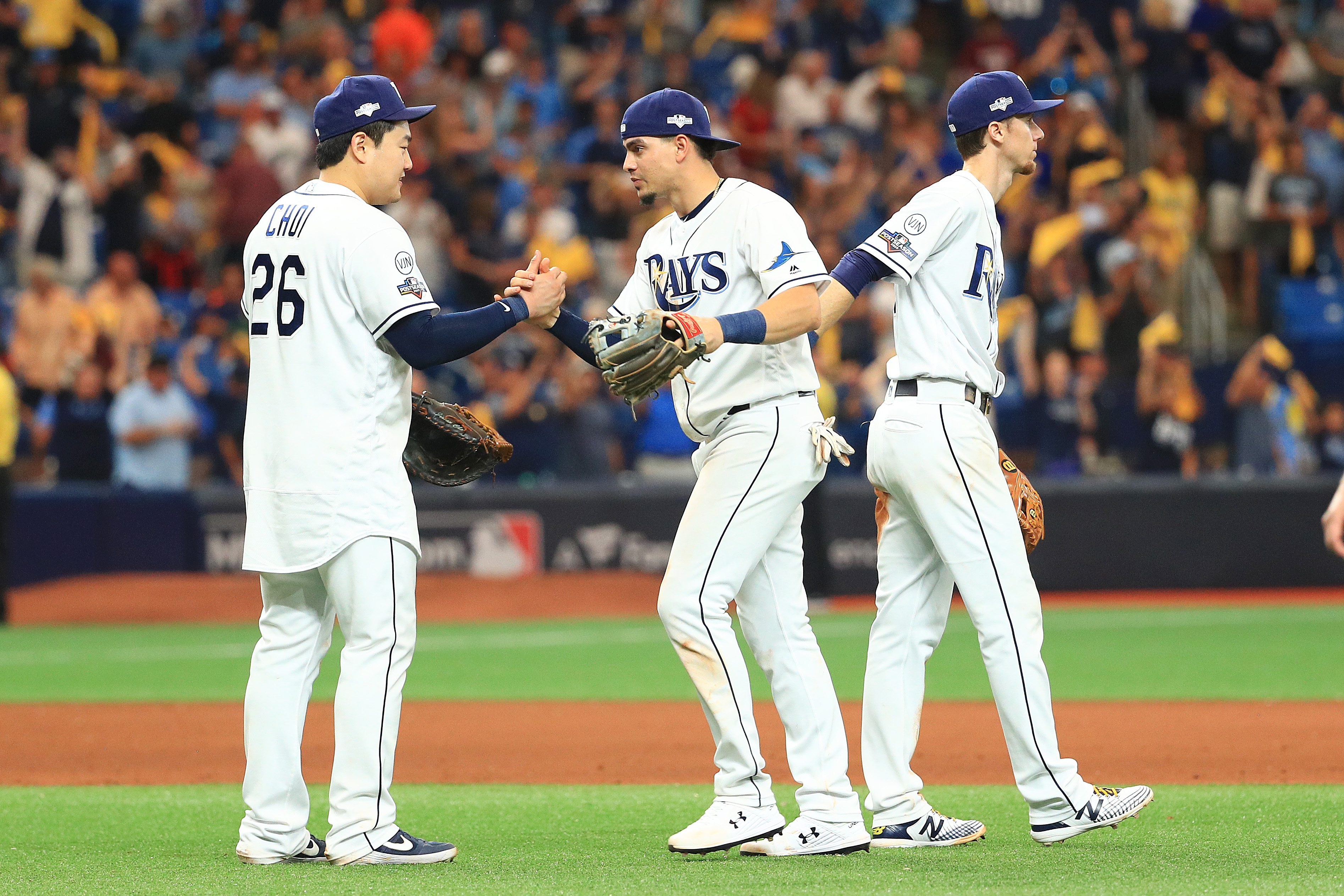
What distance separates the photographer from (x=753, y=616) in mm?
Answer: 5207

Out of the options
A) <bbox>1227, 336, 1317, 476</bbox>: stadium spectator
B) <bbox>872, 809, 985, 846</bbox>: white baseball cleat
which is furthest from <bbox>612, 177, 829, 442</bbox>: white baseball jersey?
<bbox>1227, 336, 1317, 476</bbox>: stadium spectator

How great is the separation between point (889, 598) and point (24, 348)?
39.9 ft

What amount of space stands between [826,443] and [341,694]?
166cm

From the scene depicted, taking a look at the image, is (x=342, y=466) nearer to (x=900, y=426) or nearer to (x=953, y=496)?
(x=900, y=426)

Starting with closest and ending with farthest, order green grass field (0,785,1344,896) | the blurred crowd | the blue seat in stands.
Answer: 1. green grass field (0,785,1344,896)
2. the blurred crowd
3. the blue seat in stands

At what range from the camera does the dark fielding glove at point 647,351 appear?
4750 mm

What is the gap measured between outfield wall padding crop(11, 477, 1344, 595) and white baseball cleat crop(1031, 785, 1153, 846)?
367 inches

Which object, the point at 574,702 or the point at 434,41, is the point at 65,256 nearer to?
the point at 434,41

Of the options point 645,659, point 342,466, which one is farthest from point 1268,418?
point 342,466

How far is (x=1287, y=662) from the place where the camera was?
34.7ft

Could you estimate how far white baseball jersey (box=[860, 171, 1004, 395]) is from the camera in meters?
5.06

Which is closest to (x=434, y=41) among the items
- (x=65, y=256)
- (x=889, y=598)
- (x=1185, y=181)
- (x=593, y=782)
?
Answer: (x=65, y=256)

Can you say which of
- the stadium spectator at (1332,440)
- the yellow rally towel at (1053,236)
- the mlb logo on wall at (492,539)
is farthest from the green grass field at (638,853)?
the yellow rally towel at (1053,236)

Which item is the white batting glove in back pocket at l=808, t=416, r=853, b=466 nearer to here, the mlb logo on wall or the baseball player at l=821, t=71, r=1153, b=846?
the baseball player at l=821, t=71, r=1153, b=846
